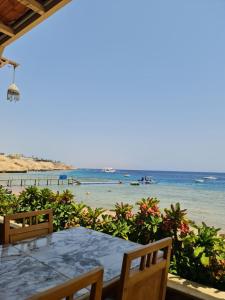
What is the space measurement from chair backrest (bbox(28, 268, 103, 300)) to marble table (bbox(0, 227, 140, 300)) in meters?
0.25

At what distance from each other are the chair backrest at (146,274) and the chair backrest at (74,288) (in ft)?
0.76

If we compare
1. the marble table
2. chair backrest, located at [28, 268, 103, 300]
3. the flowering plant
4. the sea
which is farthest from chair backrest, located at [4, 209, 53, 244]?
the sea

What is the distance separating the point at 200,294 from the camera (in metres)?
1.86

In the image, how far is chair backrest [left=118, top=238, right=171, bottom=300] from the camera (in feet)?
3.93

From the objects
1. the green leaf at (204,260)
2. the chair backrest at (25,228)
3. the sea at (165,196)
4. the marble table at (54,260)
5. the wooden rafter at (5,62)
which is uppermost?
the wooden rafter at (5,62)

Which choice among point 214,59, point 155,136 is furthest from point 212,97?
point 155,136

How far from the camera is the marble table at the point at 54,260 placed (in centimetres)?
126

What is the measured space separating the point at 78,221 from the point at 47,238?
1.44 m

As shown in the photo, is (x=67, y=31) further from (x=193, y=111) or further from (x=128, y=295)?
(x=193, y=111)

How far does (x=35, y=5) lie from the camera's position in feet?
6.35

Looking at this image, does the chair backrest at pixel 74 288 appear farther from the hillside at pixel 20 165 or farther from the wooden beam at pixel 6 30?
the hillside at pixel 20 165

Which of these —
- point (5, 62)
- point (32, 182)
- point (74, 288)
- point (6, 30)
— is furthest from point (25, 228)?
point (32, 182)

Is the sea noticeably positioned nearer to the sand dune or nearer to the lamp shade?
the lamp shade

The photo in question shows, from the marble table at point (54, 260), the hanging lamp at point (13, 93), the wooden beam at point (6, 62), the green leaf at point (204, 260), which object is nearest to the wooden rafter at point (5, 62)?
the wooden beam at point (6, 62)
